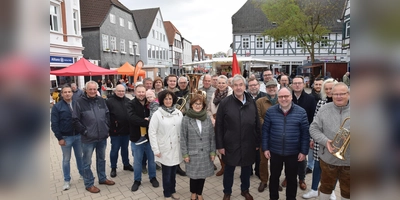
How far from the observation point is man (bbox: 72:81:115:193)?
4.27m

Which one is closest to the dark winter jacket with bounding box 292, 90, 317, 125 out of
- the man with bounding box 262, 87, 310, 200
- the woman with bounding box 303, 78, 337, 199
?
the woman with bounding box 303, 78, 337, 199

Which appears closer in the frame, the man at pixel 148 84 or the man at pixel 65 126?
the man at pixel 65 126

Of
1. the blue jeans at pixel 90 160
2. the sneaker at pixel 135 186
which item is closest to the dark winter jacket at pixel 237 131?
the sneaker at pixel 135 186

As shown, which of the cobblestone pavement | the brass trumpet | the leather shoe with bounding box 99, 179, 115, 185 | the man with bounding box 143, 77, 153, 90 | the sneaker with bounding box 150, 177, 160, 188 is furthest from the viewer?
the man with bounding box 143, 77, 153, 90

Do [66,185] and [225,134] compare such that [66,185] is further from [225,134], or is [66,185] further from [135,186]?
[225,134]

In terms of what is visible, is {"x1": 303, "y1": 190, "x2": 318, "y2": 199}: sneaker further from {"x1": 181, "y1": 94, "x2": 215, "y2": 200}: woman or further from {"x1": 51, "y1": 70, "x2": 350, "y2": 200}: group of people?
{"x1": 181, "y1": 94, "x2": 215, "y2": 200}: woman

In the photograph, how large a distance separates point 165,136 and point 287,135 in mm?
1821

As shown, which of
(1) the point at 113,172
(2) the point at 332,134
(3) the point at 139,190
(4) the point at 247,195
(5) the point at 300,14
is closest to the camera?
(2) the point at 332,134

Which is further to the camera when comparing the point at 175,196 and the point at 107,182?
the point at 107,182

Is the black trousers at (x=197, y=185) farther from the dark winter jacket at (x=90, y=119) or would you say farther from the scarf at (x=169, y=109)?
the dark winter jacket at (x=90, y=119)

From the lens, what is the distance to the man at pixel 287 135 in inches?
144

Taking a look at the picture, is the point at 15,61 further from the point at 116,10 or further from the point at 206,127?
the point at 116,10

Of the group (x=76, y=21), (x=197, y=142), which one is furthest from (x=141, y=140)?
(x=76, y=21)

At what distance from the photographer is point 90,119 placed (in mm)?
4320
